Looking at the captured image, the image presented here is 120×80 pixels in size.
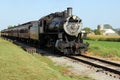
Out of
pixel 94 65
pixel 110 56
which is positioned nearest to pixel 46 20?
pixel 110 56

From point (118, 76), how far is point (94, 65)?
387 cm

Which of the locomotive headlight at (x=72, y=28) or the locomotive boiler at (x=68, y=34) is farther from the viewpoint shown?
the locomotive headlight at (x=72, y=28)

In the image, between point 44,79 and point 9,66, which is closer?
point 44,79

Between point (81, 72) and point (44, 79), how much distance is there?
17.7ft

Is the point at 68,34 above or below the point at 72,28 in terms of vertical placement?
below

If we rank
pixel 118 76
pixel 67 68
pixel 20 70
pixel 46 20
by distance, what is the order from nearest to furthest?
pixel 20 70 < pixel 118 76 < pixel 67 68 < pixel 46 20

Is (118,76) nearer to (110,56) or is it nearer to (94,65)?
(94,65)

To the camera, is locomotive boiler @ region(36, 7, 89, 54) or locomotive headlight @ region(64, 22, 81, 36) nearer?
locomotive boiler @ region(36, 7, 89, 54)

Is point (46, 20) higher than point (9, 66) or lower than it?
higher

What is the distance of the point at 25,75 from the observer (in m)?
11.0

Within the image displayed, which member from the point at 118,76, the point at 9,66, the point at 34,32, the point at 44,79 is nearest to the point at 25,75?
the point at 44,79

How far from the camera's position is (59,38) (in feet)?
80.4

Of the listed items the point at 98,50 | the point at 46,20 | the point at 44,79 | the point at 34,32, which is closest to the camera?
the point at 44,79

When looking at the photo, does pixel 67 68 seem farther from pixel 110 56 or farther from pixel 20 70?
pixel 110 56
